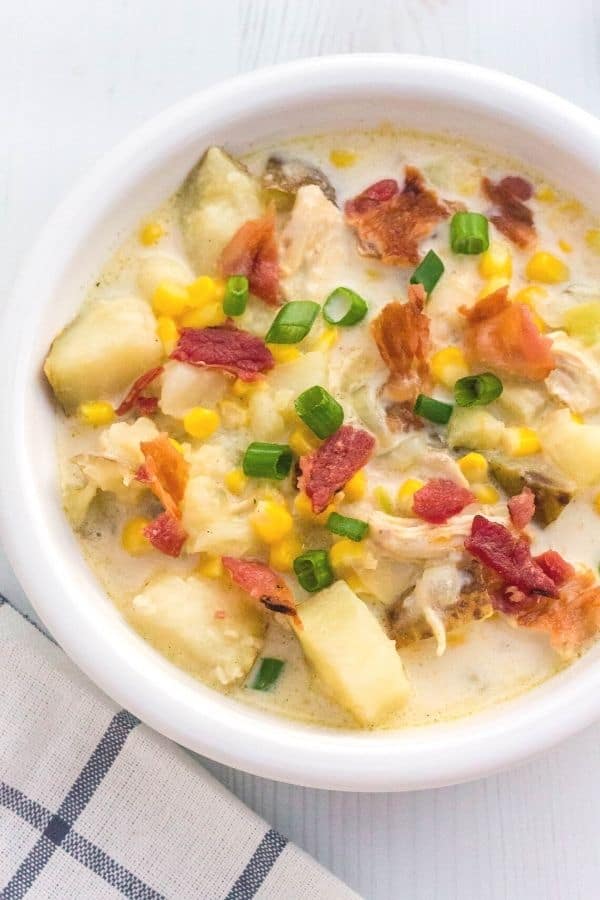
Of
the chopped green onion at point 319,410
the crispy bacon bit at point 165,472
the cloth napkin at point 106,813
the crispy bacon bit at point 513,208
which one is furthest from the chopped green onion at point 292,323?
the cloth napkin at point 106,813

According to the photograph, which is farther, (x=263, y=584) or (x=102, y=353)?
(x=102, y=353)

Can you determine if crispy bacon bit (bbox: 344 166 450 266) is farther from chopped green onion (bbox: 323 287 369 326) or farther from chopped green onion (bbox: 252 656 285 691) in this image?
chopped green onion (bbox: 252 656 285 691)

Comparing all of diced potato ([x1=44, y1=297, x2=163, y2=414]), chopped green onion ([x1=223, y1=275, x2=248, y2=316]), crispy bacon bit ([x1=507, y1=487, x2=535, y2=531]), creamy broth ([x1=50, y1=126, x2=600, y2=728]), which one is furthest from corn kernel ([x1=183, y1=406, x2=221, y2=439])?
crispy bacon bit ([x1=507, y1=487, x2=535, y2=531])

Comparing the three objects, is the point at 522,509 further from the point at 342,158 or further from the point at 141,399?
the point at 342,158

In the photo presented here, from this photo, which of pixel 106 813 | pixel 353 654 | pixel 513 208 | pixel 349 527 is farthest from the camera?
pixel 513 208

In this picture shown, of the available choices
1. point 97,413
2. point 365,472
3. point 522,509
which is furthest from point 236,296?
point 522,509

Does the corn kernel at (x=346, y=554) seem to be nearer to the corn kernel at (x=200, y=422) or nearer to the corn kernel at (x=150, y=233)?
the corn kernel at (x=200, y=422)

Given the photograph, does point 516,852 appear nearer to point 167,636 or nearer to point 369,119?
point 167,636

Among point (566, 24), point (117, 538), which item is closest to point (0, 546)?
point (117, 538)
